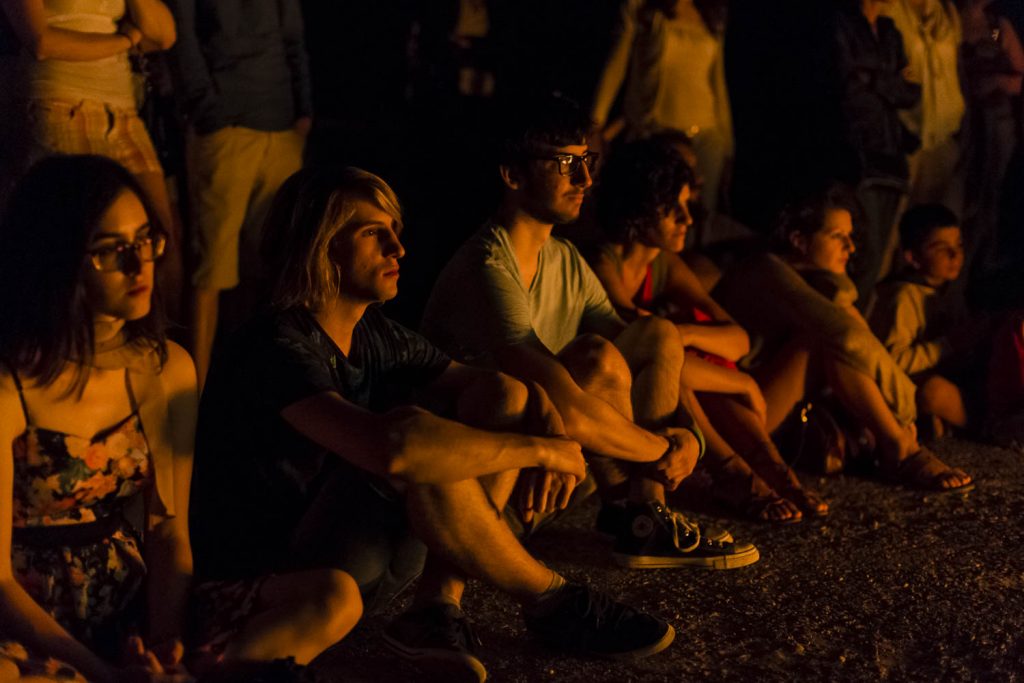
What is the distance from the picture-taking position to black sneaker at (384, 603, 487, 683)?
275 cm

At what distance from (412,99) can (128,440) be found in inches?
164

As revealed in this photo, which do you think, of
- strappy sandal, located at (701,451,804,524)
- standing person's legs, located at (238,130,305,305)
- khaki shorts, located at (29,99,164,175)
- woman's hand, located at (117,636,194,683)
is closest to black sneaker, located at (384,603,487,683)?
woman's hand, located at (117,636,194,683)

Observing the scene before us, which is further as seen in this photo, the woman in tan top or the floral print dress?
the woman in tan top

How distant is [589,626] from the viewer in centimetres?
291

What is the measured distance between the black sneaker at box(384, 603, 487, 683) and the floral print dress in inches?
26.3

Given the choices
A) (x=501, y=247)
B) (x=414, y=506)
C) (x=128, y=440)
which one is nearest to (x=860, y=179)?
(x=501, y=247)

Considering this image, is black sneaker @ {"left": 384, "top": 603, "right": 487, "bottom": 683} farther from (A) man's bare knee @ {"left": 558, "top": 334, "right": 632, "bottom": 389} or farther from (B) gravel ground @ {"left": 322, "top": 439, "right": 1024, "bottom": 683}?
(A) man's bare knee @ {"left": 558, "top": 334, "right": 632, "bottom": 389}

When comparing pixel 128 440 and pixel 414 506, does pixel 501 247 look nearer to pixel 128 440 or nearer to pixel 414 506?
pixel 414 506

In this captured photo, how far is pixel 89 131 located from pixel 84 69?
0.64 feet

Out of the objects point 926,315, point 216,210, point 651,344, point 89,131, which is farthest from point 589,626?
point 926,315

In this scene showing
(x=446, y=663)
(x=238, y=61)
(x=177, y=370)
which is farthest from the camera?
(x=238, y=61)

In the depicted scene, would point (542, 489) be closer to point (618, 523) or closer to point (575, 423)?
point (575, 423)

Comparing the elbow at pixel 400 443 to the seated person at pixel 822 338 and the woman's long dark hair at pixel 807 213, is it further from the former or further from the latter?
the woman's long dark hair at pixel 807 213

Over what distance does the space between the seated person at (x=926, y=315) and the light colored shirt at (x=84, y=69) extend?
122 inches
